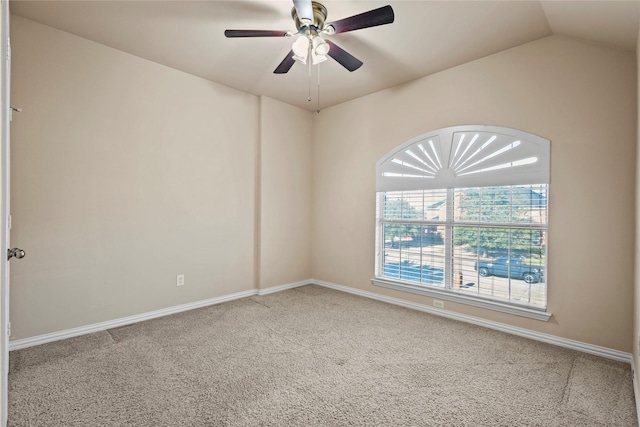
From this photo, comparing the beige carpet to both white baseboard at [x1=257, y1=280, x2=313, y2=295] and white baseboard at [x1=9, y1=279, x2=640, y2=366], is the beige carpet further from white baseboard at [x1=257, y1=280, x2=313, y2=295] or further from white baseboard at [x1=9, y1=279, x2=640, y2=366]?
white baseboard at [x1=257, y1=280, x2=313, y2=295]

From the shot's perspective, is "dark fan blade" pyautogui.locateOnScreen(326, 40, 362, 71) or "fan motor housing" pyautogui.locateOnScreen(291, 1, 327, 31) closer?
"fan motor housing" pyautogui.locateOnScreen(291, 1, 327, 31)

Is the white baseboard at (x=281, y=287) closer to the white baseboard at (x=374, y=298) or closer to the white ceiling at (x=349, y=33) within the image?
the white baseboard at (x=374, y=298)

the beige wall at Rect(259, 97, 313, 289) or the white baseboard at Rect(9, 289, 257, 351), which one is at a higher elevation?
the beige wall at Rect(259, 97, 313, 289)

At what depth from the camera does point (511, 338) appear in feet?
9.70

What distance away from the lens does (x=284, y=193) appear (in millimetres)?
4672

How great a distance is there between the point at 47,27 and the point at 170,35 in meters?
1.02

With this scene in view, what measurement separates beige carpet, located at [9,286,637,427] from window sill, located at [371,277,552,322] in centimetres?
24

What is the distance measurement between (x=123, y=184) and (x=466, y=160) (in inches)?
140

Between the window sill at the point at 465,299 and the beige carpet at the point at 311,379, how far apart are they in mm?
241

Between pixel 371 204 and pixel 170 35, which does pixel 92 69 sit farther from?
pixel 371 204

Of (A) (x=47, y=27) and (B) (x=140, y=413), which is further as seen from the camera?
(A) (x=47, y=27)

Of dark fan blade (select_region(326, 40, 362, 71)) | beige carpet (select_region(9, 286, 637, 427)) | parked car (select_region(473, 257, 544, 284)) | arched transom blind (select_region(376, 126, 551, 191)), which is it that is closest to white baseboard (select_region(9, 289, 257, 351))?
beige carpet (select_region(9, 286, 637, 427))

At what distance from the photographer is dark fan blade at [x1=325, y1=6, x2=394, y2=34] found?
81.0 inches

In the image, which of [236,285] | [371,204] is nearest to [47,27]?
[236,285]
